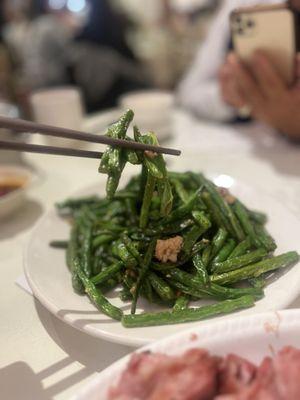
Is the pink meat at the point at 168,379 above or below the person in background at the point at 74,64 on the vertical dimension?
above

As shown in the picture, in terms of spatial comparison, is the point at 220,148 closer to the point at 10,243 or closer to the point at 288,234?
the point at 288,234

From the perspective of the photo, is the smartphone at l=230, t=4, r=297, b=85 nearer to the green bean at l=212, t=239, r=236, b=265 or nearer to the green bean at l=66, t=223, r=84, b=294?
the green bean at l=212, t=239, r=236, b=265

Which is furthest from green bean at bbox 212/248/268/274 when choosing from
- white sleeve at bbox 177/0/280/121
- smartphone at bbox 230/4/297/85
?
white sleeve at bbox 177/0/280/121

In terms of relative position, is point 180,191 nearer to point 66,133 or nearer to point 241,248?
point 241,248

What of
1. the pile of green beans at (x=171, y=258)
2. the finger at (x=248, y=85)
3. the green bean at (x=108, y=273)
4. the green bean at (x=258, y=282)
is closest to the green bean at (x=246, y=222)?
the pile of green beans at (x=171, y=258)

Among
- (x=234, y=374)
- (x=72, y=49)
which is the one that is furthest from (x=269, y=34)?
(x=72, y=49)

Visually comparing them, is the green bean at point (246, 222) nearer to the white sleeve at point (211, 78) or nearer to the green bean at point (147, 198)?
the green bean at point (147, 198)
